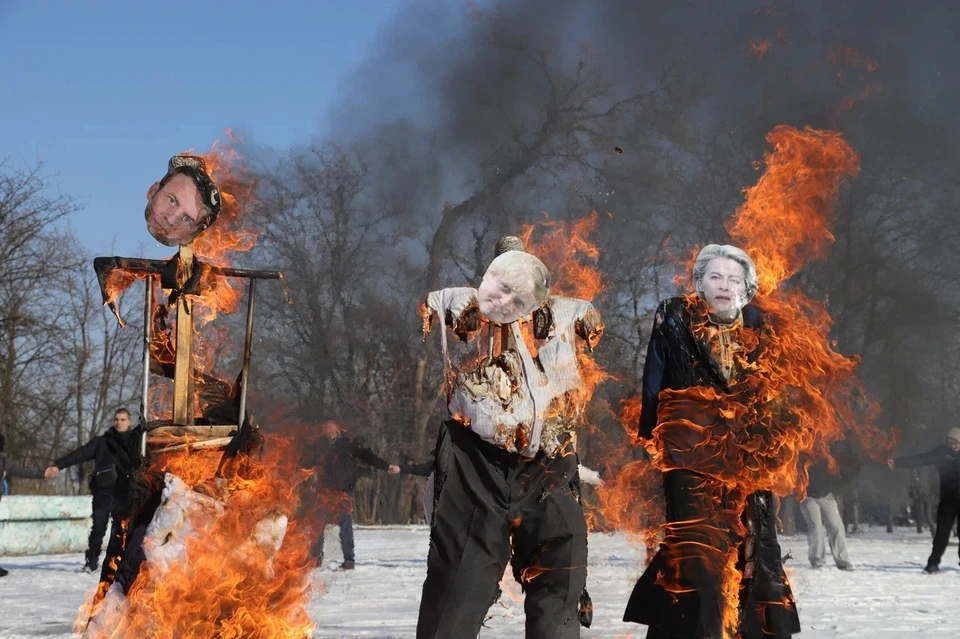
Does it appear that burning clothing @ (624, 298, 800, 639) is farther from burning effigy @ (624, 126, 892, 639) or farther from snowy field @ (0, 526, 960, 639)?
snowy field @ (0, 526, 960, 639)

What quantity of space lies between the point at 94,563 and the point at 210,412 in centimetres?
867

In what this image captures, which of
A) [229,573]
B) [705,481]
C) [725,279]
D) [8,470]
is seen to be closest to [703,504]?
[705,481]

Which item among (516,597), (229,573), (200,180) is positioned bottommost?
(516,597)

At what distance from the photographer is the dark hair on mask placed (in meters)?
5.27

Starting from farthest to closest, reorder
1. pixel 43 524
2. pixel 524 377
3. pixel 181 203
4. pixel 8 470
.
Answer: pixel 43 524
pixel 8 470
pixel 181 203
pixel 524 377

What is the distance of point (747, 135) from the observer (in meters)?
19.0

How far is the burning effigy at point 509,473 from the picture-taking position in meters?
4.33

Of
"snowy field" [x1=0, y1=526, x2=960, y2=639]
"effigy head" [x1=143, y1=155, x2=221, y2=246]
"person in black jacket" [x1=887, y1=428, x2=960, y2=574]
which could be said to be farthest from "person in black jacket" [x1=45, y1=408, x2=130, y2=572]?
"person in black jacket" [x1=887, y1=428, x2=960, y2=574]

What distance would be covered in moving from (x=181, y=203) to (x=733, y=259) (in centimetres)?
273

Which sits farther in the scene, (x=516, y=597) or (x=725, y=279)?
(x=516, y=597)

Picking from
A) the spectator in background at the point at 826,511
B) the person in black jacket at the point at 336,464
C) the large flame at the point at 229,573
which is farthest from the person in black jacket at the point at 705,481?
the spectator in background at the point at 826,511

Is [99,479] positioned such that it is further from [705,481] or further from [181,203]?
[705,481]

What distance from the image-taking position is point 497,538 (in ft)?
14.4

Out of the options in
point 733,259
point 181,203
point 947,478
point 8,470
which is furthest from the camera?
point 947,478
